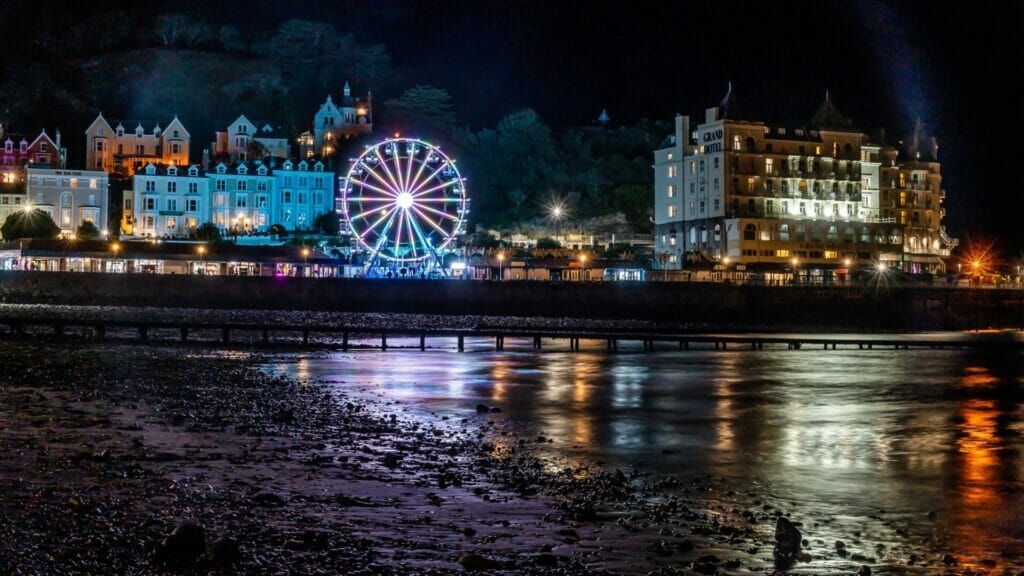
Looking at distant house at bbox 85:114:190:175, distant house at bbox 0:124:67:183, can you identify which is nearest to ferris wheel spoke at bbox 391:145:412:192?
distant house at bbox 85:114:190:175

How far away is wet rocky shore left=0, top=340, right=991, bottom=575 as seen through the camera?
10250 millimetres

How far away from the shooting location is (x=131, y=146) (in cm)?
12556

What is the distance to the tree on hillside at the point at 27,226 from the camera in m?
97.6

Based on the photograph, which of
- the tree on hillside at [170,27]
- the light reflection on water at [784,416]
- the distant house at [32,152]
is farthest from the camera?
the tree on hillside at [170,27]

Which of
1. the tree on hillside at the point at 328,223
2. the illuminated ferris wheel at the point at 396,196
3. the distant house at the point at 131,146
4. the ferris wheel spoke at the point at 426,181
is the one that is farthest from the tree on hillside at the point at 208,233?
the ferris wheel spoke at the point at 426,181

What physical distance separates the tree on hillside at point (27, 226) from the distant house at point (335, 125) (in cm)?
3795

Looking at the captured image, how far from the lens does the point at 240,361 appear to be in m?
36.1

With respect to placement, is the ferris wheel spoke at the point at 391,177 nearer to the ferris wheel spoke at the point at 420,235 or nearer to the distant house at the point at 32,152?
the ferris wheel spoke at the point at 420,235

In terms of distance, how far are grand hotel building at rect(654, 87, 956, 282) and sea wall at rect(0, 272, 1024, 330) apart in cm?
1514

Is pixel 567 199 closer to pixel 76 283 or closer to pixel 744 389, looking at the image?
pixel 76 283

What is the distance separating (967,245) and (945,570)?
13297 cm

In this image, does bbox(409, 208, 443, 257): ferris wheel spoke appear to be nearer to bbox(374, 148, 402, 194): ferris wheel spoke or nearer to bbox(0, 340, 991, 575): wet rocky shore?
bbox(374, 148, 402, 194): ferris wheel spoke

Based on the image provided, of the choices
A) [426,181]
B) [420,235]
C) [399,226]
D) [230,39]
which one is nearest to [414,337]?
[399,226]

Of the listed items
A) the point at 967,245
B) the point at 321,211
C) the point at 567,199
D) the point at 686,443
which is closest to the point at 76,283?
the point at 321,211
